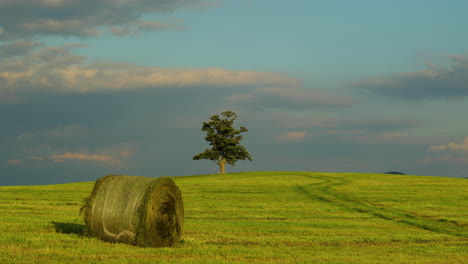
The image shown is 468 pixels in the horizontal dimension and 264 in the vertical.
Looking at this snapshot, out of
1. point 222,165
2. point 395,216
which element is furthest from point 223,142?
point 395,216

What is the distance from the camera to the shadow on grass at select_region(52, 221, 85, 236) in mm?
19375

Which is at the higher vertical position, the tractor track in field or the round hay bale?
the round hay bale

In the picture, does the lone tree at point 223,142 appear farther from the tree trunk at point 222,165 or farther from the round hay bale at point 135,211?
the round hay bale at point 135,211

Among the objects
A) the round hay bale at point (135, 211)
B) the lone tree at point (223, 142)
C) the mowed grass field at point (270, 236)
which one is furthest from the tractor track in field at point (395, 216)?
the lone tree at point (223, 142)

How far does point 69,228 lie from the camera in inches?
796

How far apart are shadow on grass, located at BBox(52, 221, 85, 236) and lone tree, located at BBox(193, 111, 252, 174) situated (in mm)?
71115

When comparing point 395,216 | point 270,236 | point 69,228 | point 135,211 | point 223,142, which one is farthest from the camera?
point 223,142

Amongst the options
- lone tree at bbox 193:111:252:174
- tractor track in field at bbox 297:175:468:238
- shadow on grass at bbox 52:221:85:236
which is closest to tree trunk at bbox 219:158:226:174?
lone tree at bbox 193:111:252:174

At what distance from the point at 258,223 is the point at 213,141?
230 feet

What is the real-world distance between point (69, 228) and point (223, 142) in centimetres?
7256

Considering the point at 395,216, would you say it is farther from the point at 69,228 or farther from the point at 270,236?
the point at 69,228

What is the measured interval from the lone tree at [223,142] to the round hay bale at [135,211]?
73810 mm

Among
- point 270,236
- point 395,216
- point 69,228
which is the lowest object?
point 395,216

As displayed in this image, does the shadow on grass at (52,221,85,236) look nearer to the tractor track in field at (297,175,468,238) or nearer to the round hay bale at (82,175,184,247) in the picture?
the round hay bale at (82,175,184,247)
